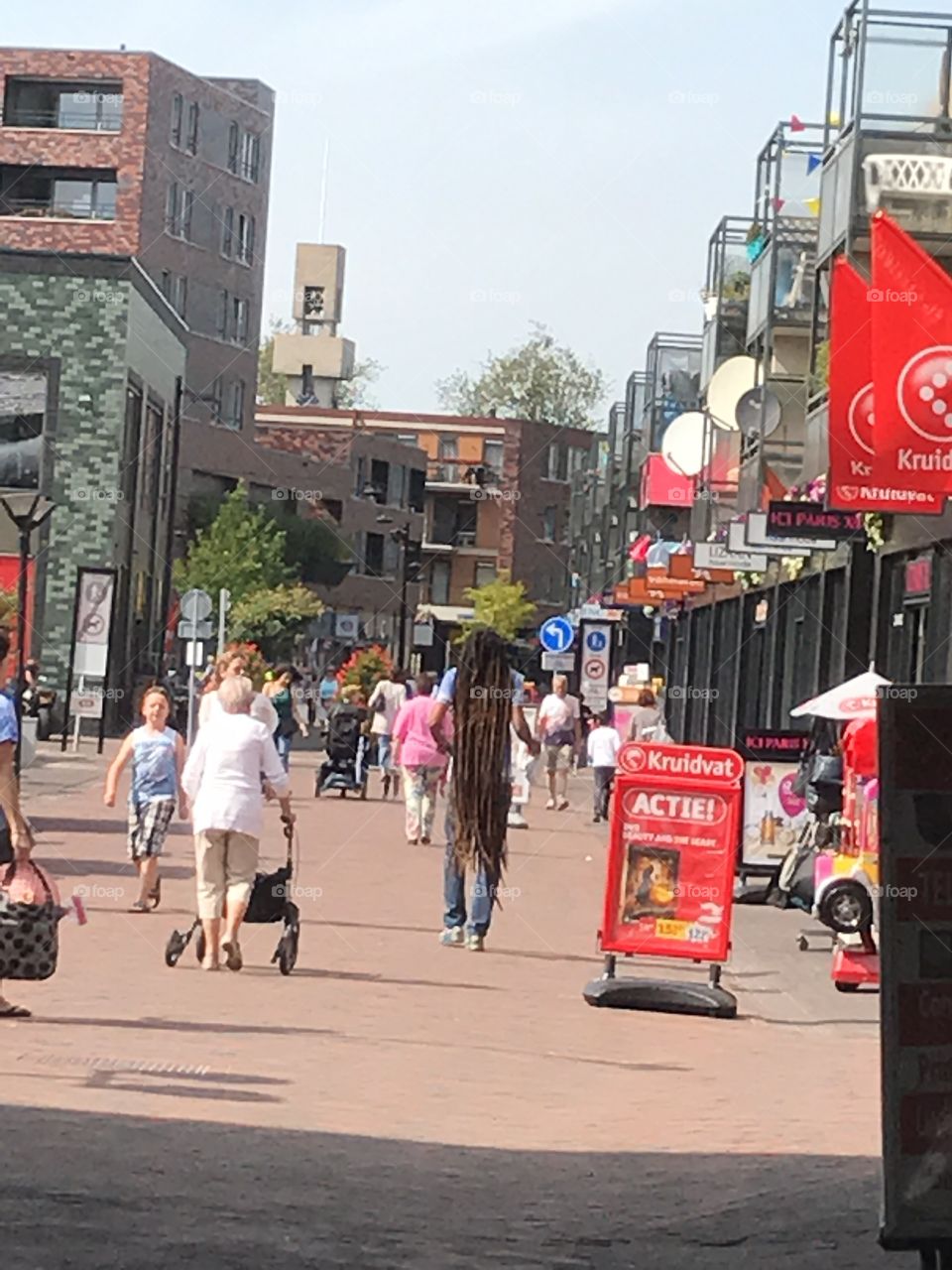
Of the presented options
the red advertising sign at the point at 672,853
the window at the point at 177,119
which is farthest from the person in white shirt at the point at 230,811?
the window at the point at 177,119

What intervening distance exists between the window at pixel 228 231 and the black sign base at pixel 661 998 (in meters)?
79.4

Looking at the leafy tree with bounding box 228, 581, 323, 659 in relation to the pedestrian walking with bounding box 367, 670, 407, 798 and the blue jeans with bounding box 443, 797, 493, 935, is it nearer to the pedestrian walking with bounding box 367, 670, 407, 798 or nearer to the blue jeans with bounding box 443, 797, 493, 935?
the pedestrian walking with bounding box 367, 670, 407, 798

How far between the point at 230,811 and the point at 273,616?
6775 cm

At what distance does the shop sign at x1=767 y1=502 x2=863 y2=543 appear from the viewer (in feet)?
88.5

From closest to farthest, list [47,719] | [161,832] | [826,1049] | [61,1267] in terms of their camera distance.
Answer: [61,1267] < [826,1049] < [161,832] < [47,719]

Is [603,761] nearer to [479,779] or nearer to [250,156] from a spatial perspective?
[479,779]

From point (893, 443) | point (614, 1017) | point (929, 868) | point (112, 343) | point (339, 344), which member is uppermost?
point (339, 344)

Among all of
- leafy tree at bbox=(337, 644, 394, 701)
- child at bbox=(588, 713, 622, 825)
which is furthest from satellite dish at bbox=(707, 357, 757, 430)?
leafy tree at bbox=(337, 644, 394, 701)

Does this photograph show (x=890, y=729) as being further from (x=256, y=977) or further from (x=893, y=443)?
(x=893, y=443)

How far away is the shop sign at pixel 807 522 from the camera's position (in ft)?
88.5

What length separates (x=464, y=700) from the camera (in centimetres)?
1672

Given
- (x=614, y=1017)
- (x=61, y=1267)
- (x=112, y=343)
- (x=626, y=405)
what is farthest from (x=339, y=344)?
(x=61, y=1267)

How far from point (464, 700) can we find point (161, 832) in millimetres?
2660

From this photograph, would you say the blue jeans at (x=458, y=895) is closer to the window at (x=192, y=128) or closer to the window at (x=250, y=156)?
the window at (x=192, y=128)
